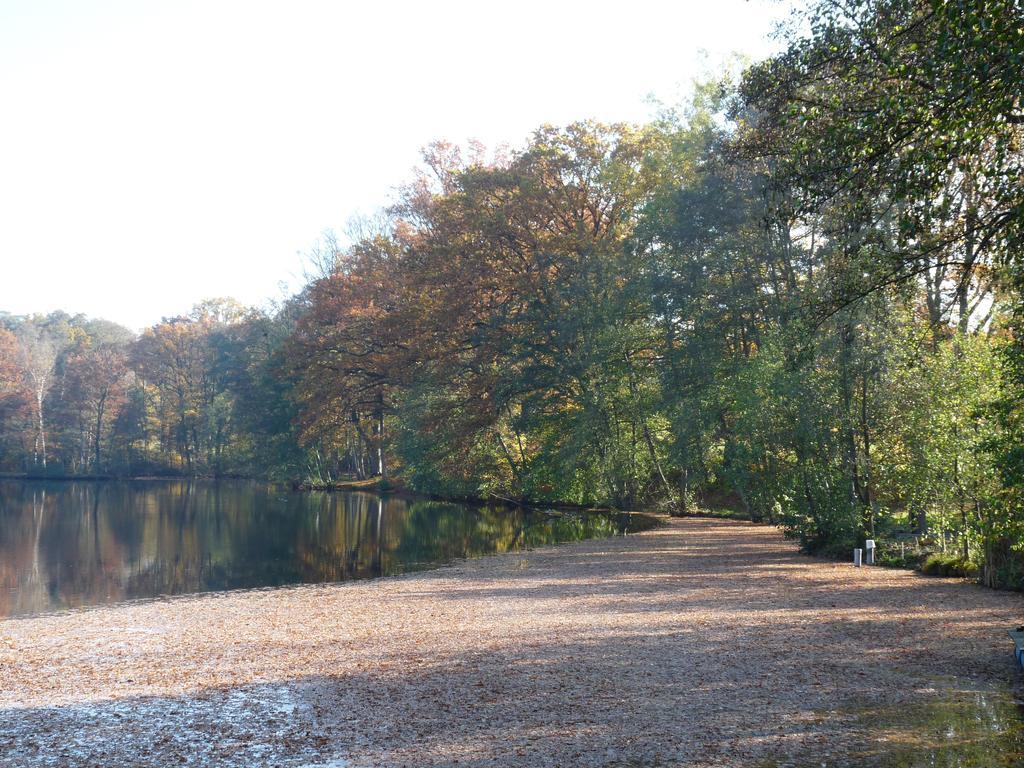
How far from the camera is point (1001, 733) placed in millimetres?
6488

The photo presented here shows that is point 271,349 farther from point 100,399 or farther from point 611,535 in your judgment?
point 611,535

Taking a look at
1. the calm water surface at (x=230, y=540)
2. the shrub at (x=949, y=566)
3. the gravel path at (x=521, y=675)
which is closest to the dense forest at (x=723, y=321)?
the shrub at (x=949, y=566)

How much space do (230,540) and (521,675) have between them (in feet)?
67.9

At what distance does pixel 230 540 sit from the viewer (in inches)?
1082

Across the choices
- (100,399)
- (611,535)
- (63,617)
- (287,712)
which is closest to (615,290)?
(611,535)

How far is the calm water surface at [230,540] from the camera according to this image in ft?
62.9

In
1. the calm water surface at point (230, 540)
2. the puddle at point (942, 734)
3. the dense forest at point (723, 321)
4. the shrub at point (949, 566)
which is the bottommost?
the calm water surface at point (230, 540)

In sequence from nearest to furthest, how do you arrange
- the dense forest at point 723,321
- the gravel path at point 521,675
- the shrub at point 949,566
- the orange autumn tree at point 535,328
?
the gravel path at point 521,675
the dense forest at point 723,321
the shrub at point 949,566
the orange autumn tree at point 535,328

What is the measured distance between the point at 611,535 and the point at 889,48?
18775mm

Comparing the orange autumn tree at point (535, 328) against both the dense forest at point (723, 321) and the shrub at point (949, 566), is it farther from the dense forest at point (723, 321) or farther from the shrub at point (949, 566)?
the shrub at point (949, 566)

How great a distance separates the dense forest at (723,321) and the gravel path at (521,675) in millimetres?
2458

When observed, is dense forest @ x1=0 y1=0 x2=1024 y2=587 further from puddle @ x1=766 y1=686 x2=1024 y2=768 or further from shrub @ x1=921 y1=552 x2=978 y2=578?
puddle @ x1=766 y1=686 x2=1024 y2=768

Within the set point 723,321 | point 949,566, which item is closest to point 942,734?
point 949,566

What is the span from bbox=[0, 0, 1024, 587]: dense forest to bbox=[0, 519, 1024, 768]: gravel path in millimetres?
2458
